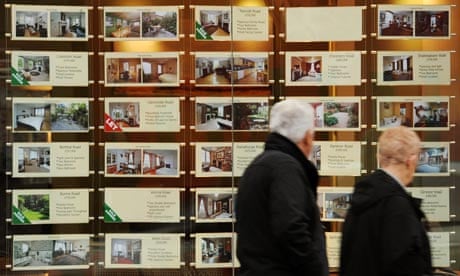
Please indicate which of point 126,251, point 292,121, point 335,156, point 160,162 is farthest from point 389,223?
point 126,251

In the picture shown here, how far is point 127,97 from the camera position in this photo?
716cm

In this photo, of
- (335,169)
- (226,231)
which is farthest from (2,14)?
(335,169)

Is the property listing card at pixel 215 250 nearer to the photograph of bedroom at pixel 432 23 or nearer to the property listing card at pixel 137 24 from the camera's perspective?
the property listing card at pixel 137 24

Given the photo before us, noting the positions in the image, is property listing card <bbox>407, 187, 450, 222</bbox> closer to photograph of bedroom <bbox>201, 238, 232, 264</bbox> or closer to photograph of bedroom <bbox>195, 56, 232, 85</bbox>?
photograph of bedroom <bbox>201, 238, 232, 264</bbox>

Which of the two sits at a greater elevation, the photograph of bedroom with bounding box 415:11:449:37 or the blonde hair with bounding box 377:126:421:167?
the photograph of bedroom with bounding box 415:11:449:37

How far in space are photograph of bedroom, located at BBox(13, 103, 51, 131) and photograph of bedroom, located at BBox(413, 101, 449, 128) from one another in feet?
11.4

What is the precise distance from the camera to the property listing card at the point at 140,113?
7.16 m

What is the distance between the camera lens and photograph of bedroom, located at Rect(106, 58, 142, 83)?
717 cm

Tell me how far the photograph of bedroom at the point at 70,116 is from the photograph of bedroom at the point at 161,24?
0.94 meters

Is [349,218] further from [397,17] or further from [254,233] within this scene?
[397,17]

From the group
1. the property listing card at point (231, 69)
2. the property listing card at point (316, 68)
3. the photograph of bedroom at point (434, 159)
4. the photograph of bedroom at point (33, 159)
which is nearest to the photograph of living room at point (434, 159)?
the photograph of bedroom at point (434, 159)

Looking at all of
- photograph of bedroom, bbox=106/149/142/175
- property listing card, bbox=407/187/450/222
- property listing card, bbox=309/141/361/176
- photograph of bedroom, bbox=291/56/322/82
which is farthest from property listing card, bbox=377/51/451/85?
photograph of bedroom, bbox=106/149/142/175

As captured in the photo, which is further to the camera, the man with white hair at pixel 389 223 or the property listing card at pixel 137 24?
the property listing card at pixel 137 24

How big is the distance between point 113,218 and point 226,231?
1.05 meters
